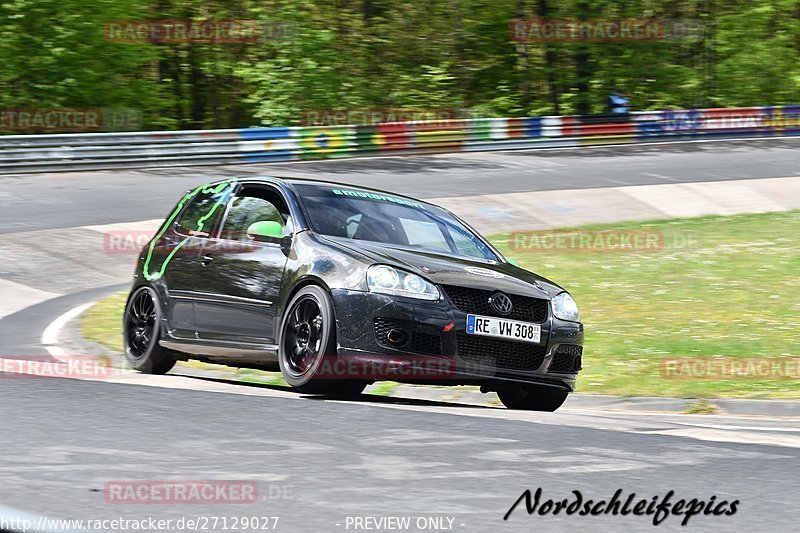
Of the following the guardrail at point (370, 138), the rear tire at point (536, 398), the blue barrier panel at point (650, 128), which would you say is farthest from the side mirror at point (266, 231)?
the blue barrier panel at point (650, 128)

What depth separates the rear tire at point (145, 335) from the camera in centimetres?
968

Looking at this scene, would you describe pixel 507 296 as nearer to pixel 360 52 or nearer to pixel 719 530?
pixel 719 530

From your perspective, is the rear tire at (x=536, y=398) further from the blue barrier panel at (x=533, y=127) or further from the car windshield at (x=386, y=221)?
the blue barrier panel at (x=533, y=127)

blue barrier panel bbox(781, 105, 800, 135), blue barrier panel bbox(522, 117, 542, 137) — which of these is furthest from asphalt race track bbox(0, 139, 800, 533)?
blue barrier panel bbox(781, 105, 800, 135)

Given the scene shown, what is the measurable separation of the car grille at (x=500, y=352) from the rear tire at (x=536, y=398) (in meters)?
0.32

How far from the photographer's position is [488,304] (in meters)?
8.09

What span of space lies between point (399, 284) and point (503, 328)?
29.9 inches

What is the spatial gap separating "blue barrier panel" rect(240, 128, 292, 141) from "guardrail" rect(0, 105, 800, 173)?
24 millimetres

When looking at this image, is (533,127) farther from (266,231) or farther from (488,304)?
(488,304)

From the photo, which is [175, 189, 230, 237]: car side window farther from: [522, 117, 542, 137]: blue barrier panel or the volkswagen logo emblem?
[522, 117, 542, 137]: blue barrier panel

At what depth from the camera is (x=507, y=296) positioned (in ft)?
26.9

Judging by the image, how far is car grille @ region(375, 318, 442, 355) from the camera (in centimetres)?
785

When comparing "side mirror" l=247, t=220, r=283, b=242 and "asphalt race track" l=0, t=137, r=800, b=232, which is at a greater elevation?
"side mirror" l=247, t=220, r=283, b=242

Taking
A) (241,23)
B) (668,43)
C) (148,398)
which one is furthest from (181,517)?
(668,43)
